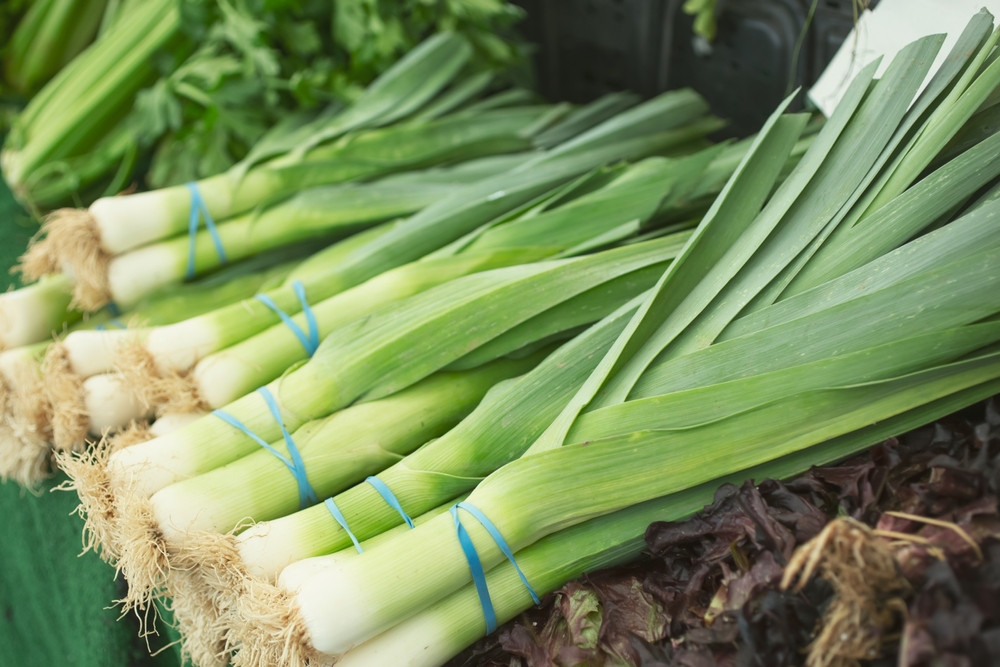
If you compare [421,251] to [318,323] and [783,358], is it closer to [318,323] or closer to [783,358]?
[318,323]

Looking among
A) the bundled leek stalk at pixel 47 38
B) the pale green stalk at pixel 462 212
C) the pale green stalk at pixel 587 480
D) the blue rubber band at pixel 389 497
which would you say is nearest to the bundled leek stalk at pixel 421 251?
the pale green stalk at pixel 462 212

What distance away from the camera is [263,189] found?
1546mm

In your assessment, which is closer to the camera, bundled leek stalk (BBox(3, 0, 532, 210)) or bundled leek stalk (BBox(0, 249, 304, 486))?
bundled leek stalk (BBox(0, 249, 304, 486))

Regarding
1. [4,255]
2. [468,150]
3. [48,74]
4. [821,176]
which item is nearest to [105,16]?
[48,74]

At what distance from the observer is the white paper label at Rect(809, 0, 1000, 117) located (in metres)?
1.19

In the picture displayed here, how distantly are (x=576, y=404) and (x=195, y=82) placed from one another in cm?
122

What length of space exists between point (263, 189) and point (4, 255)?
2.48 feet

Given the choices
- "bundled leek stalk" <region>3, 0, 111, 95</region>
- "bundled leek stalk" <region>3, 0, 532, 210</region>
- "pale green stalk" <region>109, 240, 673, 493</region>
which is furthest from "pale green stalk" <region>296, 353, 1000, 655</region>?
"bundled leek stalk" <region>3, 0, 111, 95</region>

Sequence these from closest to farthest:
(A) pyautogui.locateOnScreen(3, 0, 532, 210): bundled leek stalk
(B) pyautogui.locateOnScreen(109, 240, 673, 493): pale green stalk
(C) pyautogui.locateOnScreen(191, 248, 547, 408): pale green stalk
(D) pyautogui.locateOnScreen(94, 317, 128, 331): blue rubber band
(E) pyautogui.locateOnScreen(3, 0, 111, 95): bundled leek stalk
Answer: (B) pyautogui.locateOnScreen(109, 240, 673, 493): pale green stalk, (C) pyautogui.locateOnScreen(191, 248, 547, 408): pale green stalk, (D) pyautogui.locateOnScreen(94, 317, 128, 331): blue rubber band, (A) pyautogui.locateOnScreen(3, 0, 532, 210): bundled leek stalk, (E) pyautogui.locateOnScreen(3, 0, 111, 95): bundled leek stalk

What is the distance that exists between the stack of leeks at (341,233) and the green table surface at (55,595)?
141mm

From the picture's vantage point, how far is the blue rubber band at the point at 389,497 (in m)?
1.04

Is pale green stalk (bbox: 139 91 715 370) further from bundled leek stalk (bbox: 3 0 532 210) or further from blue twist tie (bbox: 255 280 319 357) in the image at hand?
bundled leek stalk (bbox: 3 0 532 210)

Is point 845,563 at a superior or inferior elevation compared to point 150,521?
inferior

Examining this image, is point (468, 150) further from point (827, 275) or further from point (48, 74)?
point (48, 74)
